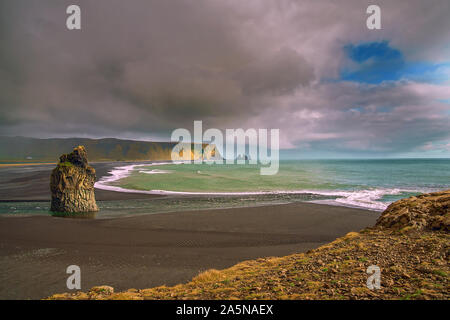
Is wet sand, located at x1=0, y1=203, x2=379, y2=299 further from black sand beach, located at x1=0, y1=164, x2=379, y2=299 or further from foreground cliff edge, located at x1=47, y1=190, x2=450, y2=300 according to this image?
foreground cliff edge, located at x1=47, y1=190, x2=450, y2=300

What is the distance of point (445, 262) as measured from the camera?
17.5ft

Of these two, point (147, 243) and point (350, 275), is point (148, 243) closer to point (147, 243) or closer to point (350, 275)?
point (147, 243)

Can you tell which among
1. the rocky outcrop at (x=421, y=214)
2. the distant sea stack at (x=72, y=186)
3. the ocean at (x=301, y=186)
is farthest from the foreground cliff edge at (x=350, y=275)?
the ocean at (x=301, y=186)

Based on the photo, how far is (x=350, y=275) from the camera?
5.24 m

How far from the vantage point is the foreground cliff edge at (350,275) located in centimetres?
444

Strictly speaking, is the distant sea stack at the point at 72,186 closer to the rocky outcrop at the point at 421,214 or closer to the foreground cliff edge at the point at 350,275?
the foreground cliff edge at the point at 350,275

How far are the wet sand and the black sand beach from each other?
0.04 metres

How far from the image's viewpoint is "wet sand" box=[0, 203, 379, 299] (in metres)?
7.35

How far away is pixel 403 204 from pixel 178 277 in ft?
37.7

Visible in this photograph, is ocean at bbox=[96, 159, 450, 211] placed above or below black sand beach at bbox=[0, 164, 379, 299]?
below

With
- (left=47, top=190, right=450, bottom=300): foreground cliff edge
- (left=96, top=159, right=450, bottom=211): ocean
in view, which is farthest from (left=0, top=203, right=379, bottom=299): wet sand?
(left=96, top=159, right=450, bottom=211): ocean

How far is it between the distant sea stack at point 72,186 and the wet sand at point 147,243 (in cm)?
200

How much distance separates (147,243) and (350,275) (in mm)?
9791
